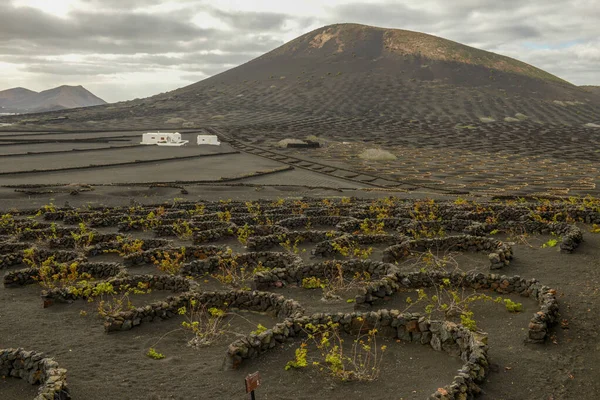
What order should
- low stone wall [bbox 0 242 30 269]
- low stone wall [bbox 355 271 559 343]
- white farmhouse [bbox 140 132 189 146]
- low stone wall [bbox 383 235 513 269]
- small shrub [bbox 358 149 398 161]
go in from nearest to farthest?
low stone wall [bbox 355 271 559 343], low stone wall [bbox 383 235 513 269], low stone wall [bbox 0 242 30 269], small shrub [bbox 358 149 398 161], white farmhouse [bbox 140 132 189 146]

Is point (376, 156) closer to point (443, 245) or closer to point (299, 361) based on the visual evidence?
point (443, 245)

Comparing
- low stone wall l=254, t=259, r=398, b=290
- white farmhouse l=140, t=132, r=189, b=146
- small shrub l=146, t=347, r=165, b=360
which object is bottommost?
small shrub l=146, t=347, r=165, b=360

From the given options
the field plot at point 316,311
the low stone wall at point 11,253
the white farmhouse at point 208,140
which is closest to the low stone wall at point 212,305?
the field plot at point 316,311

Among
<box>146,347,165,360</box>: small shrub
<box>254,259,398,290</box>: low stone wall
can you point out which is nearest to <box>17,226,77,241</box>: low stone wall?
<box>254,259,398,290</box>: low stone wall

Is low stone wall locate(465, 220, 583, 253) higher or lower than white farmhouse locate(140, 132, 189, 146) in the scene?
lower

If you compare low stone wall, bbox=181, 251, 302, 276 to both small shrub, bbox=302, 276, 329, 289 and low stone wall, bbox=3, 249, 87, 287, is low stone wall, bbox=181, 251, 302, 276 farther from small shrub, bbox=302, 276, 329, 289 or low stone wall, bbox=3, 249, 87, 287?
low stone wall, bbox=3, 249, 87, 287

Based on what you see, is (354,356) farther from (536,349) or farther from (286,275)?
(286,275)

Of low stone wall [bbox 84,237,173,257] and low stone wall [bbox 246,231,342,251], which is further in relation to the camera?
low stone wall [bbox 246,231,342,251]

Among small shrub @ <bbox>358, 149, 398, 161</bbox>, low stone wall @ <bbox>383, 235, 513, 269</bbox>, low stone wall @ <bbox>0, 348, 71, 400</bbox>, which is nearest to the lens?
low stone wall @ <bbox>0, 348, 71, 400</bbox>
